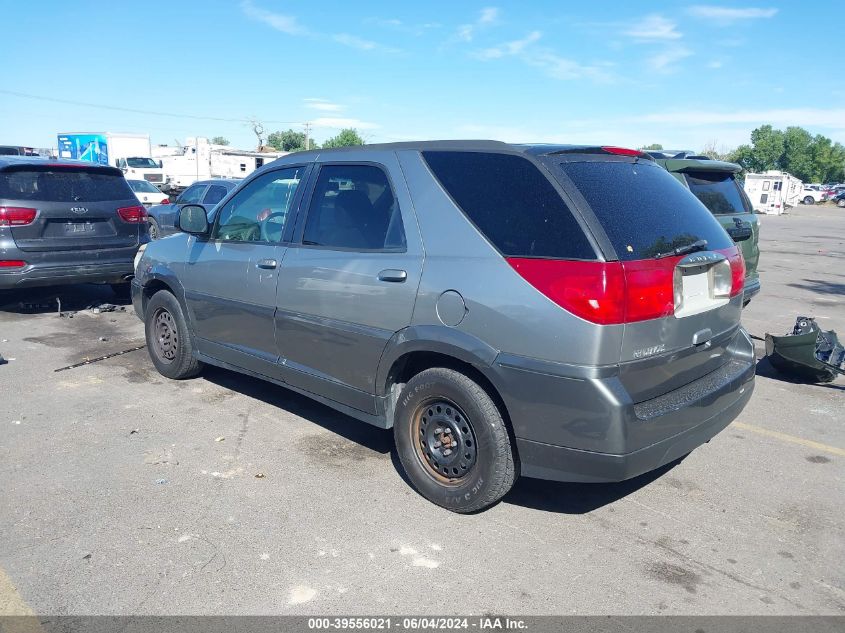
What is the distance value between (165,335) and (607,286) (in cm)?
422

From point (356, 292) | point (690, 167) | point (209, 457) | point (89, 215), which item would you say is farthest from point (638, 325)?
point (89, 215)

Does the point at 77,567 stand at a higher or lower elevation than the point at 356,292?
lower

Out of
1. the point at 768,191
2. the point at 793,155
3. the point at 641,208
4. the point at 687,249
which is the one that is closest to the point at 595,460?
the point at 687,249

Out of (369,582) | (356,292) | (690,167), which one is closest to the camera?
(369,582)

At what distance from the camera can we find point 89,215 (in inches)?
325

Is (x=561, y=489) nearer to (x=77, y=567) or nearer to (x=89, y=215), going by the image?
(x=77, y=567)

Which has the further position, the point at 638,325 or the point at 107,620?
the point at 638,325

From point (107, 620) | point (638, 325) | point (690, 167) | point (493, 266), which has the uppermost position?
point (690, 167)

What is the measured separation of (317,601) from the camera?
2.92 m

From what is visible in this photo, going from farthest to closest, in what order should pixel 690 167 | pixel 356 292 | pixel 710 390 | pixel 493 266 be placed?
pixel 690 167, pixel 356 292, pixel 710 390, pixel 493 266

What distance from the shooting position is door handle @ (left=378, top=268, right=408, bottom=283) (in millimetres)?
3728

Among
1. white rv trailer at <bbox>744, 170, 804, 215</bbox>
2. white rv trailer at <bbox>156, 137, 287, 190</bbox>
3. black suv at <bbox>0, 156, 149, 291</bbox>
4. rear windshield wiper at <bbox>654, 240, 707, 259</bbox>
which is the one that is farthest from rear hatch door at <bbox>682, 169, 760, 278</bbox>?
white rv trailer at <bbox>744, 170, 804, 215</bbox>

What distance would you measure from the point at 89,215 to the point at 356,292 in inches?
225

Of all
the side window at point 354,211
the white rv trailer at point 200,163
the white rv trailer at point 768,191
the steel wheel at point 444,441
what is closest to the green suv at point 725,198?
the side window at point 354,211
